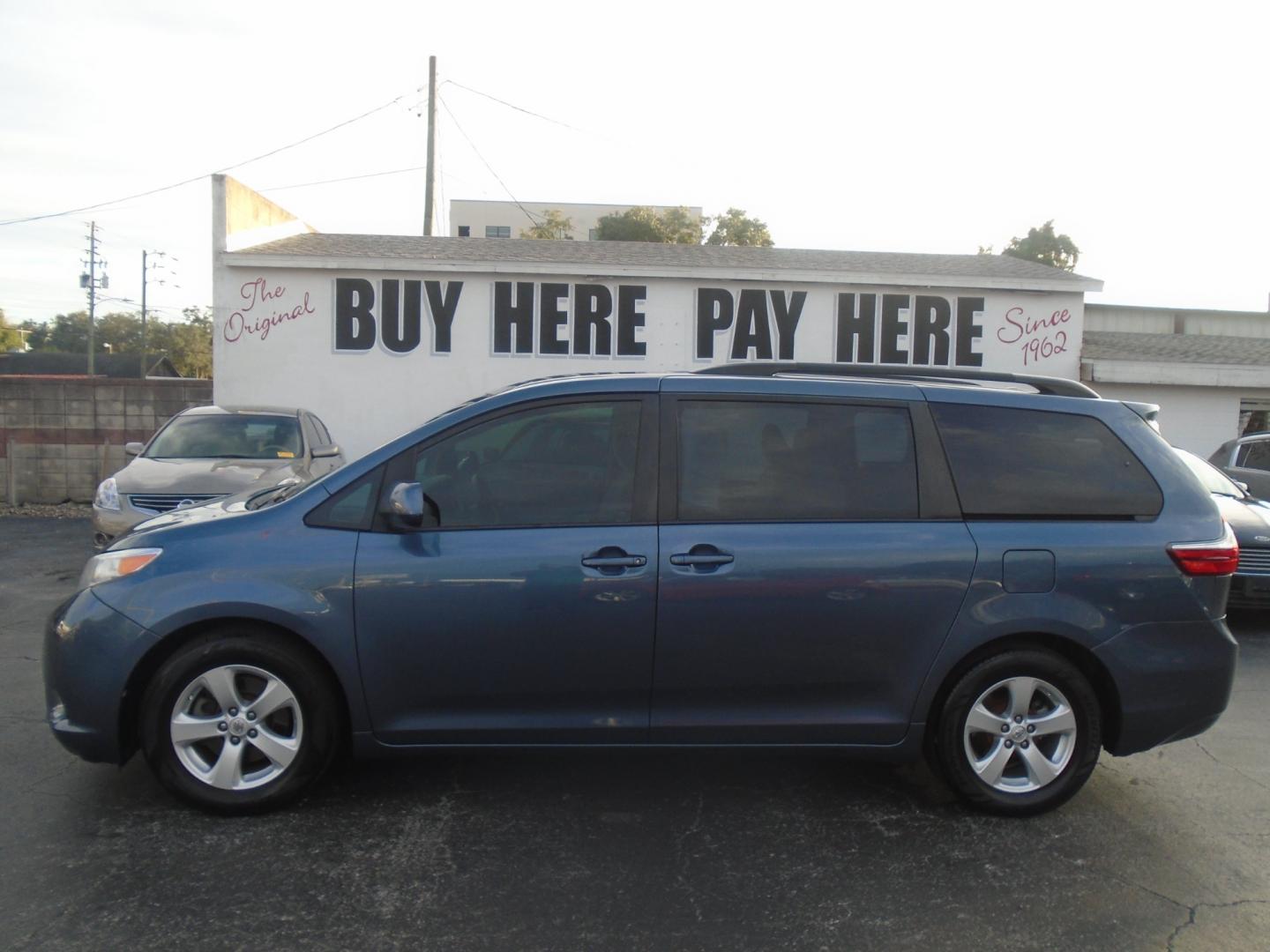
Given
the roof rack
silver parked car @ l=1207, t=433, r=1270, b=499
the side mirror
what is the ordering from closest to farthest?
the side mirror → the roof rack → silver parked car @ l=1207, t=433, r=1270, b=499

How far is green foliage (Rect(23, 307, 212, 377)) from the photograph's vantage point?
237 ft

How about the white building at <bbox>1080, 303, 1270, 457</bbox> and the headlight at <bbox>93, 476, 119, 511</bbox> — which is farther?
the white building at <bbox>1080, 303, 1270, 457</bbox>


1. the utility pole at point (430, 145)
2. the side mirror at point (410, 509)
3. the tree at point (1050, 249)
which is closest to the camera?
the side mirror at point (410, 509)

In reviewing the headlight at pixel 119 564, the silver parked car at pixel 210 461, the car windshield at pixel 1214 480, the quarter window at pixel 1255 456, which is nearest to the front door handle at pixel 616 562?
the headlight at pixel 119 564

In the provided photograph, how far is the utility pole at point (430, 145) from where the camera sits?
839 inches

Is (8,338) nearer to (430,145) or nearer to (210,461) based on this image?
(430,145)

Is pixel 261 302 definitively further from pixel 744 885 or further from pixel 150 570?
pixel 744 885

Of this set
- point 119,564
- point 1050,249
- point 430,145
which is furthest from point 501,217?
point 119,564

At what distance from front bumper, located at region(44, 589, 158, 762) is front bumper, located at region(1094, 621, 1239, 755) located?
389 cm

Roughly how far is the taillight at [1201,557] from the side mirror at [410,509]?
3043mm

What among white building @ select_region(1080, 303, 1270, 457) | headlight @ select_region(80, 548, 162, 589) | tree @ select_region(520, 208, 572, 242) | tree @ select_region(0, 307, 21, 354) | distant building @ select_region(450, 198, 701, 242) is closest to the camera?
headlight @ select_region(80, 548, 162, 589)

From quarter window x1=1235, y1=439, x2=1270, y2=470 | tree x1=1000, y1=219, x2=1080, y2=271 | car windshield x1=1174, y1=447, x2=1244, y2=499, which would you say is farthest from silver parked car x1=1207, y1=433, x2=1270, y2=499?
tree x1=1000, y1=219, x2=1080, y2=271

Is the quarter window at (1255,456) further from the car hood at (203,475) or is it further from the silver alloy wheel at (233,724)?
the silver alloy wheel at (233,724)

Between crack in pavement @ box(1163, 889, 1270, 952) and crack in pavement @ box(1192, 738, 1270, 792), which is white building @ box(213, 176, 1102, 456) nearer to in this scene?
crack in pavement @ box(1192, 738, 1270, 792)
